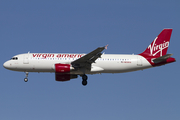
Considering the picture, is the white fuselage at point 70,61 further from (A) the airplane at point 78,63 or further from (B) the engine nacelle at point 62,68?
(B) the engine nacelle at point 62,68

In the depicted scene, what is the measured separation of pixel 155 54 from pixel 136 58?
3.55m

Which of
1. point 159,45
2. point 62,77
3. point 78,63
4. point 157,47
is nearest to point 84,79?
point 78,63

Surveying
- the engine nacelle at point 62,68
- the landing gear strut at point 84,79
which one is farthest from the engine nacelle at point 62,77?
the engine nacelle at point 62,68

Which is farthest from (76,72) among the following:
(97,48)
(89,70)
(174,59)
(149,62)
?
(174,59)

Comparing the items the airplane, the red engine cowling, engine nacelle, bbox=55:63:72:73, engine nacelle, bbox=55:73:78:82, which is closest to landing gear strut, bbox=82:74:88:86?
the airplane

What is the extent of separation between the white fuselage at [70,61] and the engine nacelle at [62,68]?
71 cm

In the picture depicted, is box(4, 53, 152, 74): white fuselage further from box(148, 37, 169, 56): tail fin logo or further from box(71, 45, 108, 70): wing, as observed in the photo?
box(148, 37, 169, 56): tail fin logo

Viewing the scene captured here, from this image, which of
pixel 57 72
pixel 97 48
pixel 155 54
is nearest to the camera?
pixel 97 48

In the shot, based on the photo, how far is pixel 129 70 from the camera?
5134 centimetres

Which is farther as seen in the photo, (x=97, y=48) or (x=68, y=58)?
(x=68, y=58)

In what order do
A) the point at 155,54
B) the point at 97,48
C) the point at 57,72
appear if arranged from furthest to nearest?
the point at 155,54 → the point at 57,72 → the point at 97,48

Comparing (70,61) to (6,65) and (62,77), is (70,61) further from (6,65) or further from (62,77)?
Result: (6,65)

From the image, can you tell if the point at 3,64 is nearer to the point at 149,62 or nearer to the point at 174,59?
the point at 149,62

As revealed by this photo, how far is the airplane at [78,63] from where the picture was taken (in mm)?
48969
